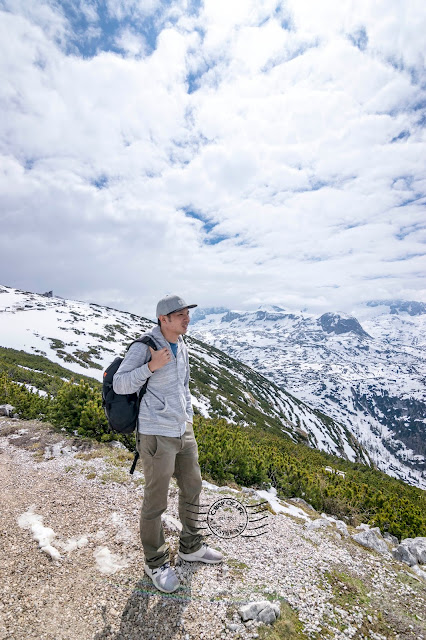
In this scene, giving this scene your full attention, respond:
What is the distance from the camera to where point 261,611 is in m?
3.80

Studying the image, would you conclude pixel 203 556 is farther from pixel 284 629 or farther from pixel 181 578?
pixel 284 629

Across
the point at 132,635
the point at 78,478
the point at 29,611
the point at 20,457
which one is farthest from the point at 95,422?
the point at 132,635

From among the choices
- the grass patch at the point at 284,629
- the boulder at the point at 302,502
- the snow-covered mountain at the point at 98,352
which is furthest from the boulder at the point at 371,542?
the snow-covered mountain at the point at 98,352

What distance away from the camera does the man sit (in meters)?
4.01

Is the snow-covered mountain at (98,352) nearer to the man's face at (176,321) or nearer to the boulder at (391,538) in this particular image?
the boulder at (391,538)

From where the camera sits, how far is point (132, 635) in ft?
11.6

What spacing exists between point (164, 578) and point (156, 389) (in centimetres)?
251

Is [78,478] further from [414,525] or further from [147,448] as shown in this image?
[414,525]

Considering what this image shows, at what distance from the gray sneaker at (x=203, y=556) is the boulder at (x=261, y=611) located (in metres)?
0.88

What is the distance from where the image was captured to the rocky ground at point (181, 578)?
3.67 metres

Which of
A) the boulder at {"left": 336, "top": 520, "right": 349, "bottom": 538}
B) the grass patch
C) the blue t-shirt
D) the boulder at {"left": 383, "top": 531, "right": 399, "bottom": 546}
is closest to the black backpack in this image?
the blue t-shirt

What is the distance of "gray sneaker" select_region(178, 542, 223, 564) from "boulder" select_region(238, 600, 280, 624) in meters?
0.88

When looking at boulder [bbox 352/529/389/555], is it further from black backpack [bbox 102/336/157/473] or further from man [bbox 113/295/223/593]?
black backpack [bbox 102/336/157/473]

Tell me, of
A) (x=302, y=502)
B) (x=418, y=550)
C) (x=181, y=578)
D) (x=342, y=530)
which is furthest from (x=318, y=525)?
(x=181, y=578)
